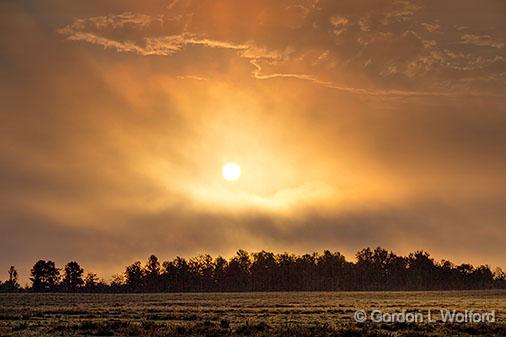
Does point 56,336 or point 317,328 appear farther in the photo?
point 317,328

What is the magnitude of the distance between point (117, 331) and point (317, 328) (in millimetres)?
12835

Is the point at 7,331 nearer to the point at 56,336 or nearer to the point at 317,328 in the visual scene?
the point at 56,336

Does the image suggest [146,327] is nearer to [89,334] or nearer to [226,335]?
[89,334]

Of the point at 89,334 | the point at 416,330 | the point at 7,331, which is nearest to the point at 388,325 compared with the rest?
the point at 416,330

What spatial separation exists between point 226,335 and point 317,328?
23.2 ft

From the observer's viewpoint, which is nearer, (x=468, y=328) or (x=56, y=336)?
(x=56, y=336)

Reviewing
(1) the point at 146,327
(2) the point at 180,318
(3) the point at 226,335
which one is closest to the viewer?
(3) the point at 226,335

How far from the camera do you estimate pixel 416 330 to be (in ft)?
117

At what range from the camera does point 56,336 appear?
3278 centimetres

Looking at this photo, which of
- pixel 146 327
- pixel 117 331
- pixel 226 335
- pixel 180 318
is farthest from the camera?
pixel 180 318

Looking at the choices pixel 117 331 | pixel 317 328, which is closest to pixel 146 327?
pixel 117 331

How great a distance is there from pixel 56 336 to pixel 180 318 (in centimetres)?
1689

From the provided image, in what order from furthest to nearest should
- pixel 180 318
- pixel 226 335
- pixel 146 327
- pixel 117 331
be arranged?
pixel 180 318
pixel 146 327
pixel 117 331
pixel 226 335

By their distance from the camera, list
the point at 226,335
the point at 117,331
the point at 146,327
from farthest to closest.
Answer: the point at 146,327, the point at 117,331, the point at 226,335
